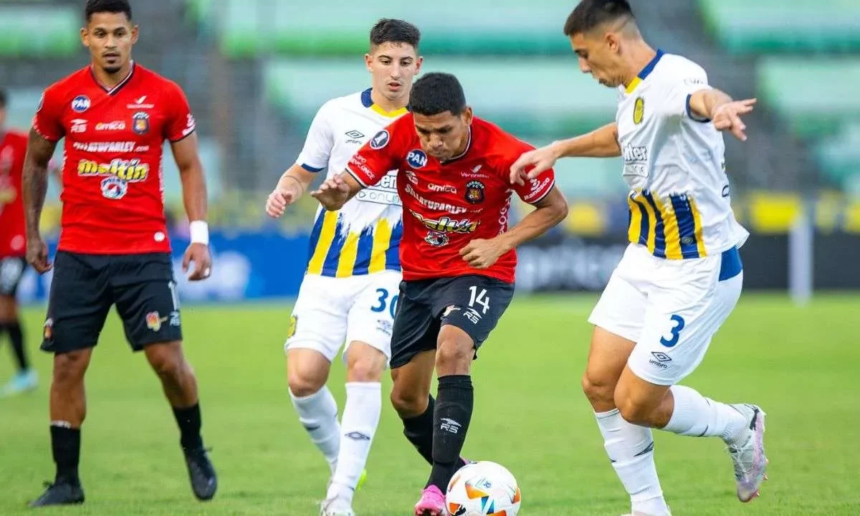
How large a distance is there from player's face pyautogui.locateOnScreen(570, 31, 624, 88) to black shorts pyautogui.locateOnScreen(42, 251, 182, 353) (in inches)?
105

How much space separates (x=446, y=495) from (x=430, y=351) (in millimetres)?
937

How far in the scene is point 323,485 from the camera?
7.77m

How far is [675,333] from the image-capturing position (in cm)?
599

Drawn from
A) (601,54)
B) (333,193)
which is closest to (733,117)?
(601,54)

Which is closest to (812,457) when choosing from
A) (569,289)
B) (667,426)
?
(667,426)

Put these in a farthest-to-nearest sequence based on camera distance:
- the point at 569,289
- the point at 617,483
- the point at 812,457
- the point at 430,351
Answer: the point at 569,289 → the point at 812,457 → the point at 617,483 → the point at 430,351

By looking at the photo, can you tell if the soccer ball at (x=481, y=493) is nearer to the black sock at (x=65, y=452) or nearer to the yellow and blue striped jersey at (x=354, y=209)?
the yellow and blue striped jersey at (x=354, y=209)

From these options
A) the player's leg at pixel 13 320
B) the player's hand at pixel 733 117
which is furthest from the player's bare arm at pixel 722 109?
the player's leg at pixel 13 320

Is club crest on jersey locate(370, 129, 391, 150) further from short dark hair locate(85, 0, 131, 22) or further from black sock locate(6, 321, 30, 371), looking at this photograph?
black sock locate(6, 321, 30, 371)

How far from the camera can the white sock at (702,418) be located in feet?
20.5

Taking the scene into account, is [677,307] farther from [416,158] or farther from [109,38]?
[109,38]

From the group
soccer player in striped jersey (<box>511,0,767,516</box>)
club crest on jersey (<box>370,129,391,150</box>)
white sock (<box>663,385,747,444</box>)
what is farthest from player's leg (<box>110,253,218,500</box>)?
white sock (<box>663,385,747,444</box>)

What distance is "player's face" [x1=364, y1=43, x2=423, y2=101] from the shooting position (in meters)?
7.11

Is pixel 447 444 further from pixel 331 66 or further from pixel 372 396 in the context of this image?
pixel 331 66
